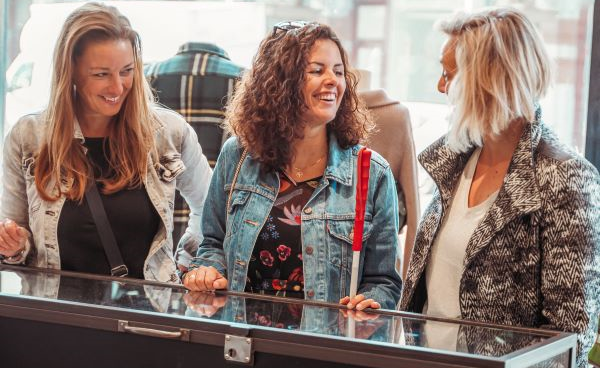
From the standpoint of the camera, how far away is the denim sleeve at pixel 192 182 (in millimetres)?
2848

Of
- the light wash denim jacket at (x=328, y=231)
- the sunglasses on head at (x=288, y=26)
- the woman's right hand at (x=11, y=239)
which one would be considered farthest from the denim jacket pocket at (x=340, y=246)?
the woman's right hand at (x=11, y=239)

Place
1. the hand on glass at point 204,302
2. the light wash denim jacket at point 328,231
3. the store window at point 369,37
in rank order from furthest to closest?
the store window at point 369,37
the light wash denim jacket at point 328,231
the hand on glass at point 204,302

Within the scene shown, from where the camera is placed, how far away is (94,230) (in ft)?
8.54

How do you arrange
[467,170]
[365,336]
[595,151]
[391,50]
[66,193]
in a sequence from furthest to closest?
[391,50], [595,151], [66,193], [467,170], [365,336]

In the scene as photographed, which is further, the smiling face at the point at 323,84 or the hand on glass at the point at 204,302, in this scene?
the smiling face at the point at 323,84

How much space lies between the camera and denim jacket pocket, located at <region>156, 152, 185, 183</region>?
2.73 m

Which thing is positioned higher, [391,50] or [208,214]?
[391,50]

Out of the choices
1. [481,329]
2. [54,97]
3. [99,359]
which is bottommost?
[99,359]

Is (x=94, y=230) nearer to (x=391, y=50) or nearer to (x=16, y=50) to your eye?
(x=391, y=50)

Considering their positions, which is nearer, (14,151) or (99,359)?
(99,359)

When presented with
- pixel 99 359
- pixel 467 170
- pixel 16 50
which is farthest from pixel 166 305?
pixel 16 50

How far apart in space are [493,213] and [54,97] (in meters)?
1.32

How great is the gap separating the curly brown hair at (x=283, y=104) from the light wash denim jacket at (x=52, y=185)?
293mm

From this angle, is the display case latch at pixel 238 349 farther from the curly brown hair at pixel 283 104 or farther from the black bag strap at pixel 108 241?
the black bag strap at pixel 108 241
